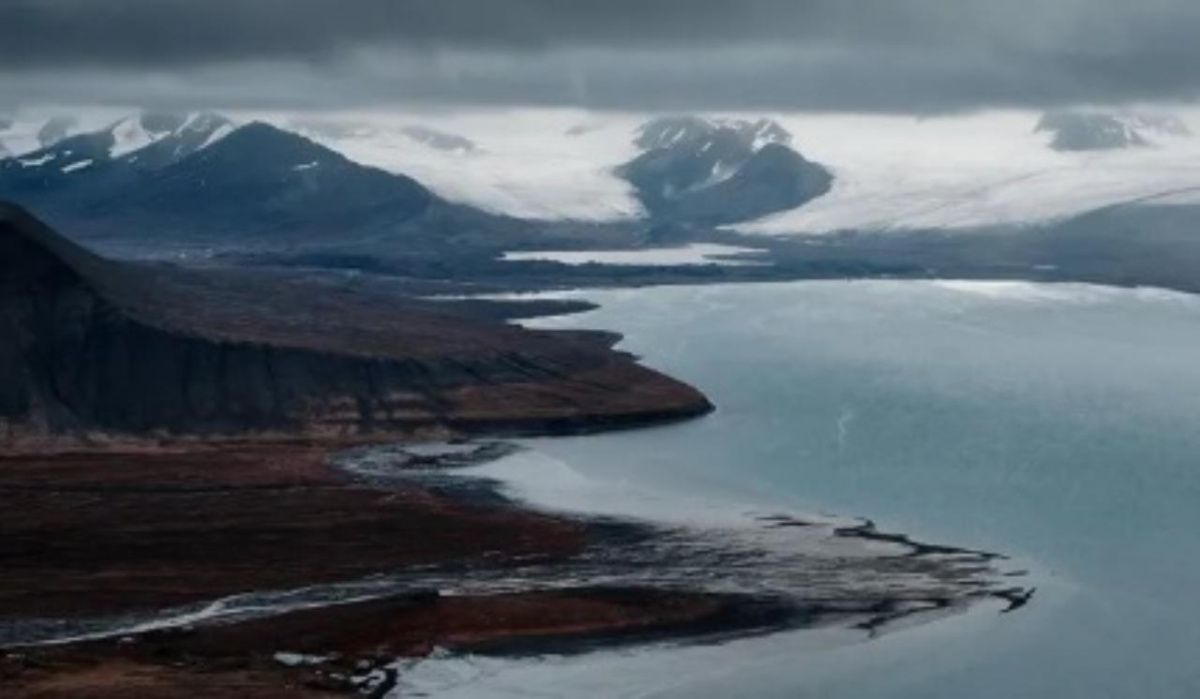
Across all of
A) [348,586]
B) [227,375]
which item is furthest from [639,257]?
[348,586]

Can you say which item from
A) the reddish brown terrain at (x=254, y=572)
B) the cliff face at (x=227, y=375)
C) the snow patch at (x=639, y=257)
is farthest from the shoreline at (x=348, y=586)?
the snow patch at (x=639, y=257)

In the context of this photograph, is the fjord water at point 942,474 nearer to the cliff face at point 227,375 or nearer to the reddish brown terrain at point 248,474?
the reddish brown terrain at point 248,474

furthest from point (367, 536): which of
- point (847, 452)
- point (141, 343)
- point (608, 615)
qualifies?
point (141, 343)

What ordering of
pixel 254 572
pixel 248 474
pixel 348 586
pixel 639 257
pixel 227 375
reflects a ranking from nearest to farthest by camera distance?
pixel 348 586
pixel 254 572
pixel 248 474
pixel 227 375
pixel 639 257

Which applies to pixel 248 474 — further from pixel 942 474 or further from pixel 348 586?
pixel 942 474

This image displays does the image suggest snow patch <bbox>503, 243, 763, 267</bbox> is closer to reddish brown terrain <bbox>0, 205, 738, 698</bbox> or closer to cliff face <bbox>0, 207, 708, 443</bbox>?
reddish brown terrain <bbox>0, 205, 738, 698</bbox>

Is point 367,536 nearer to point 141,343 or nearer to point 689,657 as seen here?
point 689,657
